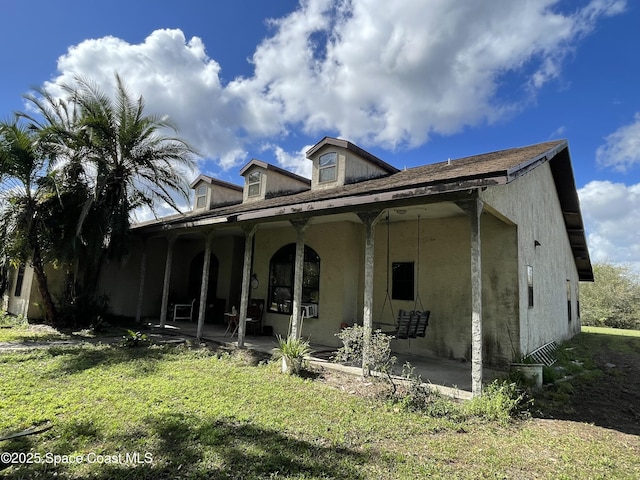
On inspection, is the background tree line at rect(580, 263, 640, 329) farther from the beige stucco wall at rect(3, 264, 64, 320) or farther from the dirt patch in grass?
the beige stucco wall at rect(3, 264, 64, 320)

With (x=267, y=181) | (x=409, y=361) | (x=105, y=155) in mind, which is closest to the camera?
(x=409, y=361)

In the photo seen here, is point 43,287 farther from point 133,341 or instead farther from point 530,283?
point 530,283

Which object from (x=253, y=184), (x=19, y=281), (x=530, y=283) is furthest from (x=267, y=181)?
(x=19, y=281)

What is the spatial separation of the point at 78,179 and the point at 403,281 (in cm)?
1045

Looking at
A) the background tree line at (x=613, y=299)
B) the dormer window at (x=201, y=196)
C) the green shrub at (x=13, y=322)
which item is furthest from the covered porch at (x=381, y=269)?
the background tree line at (x=613, y=299)

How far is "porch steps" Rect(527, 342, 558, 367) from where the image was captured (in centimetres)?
783

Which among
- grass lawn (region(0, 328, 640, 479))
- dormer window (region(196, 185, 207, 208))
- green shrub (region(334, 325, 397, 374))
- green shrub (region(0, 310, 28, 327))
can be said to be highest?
dormer window (region(196, 185, 207, 208))

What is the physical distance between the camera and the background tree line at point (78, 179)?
32.0 ft

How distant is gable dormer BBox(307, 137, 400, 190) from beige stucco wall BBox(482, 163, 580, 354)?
4.44 metres

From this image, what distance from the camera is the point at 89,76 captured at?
10.4m

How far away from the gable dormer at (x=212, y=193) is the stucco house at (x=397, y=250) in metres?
0.07

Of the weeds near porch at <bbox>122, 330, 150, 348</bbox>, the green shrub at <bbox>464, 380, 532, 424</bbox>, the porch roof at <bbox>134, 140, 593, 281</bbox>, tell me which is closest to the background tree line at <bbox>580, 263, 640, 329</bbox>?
the porch roof at <bbox>134, 140, 593, 281</bbox>

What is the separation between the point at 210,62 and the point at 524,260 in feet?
39.1

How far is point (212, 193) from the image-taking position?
14.0 m
